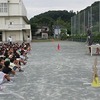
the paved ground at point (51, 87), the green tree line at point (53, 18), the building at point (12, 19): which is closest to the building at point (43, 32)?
the green tree line at point (53, 18)

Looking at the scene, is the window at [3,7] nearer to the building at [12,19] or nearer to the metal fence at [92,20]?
the building at [12,19]

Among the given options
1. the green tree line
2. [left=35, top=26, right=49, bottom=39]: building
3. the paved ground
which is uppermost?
the green tree line

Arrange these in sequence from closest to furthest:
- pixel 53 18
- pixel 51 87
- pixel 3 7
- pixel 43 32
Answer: pixel 51 87 < pixel 3 7 < pixel 43 32 < pixel 53 18

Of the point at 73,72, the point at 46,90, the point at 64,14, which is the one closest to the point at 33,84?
the point at 46,90

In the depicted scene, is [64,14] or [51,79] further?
[64,14]

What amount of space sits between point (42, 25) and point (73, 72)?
105 meters

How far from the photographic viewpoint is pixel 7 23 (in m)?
70.2

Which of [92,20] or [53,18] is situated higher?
[53,18]

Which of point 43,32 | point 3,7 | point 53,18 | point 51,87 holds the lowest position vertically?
point 51,87

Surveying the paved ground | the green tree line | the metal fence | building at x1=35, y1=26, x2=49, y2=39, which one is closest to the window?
the metal fence

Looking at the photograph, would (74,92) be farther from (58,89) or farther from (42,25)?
(42,25)

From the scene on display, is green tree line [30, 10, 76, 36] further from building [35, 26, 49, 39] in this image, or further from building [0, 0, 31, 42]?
building [0, 0, 31, 42]

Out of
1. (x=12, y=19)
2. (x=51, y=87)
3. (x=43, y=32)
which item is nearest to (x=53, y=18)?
(x=43, y=32)

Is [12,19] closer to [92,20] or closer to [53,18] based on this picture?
[92,20]
